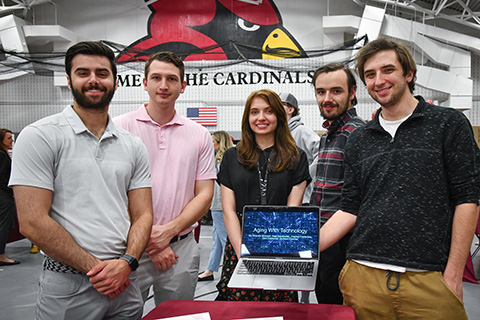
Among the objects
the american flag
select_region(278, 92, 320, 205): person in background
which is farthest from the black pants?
the american flag

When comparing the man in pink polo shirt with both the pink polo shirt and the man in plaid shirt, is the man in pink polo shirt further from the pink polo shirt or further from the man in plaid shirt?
the man in plaid shirt

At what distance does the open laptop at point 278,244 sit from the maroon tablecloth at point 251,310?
0.10 metres

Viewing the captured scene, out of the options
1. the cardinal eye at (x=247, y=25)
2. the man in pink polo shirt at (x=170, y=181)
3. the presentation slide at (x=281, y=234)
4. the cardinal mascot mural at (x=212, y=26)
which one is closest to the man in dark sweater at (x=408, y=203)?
the presentation slide at (x=281, y=234)

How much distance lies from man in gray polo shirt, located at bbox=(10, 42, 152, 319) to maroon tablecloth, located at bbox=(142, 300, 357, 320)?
265mm

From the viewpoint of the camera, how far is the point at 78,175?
1462 millimetres

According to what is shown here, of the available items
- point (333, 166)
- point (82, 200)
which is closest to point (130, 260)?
point (82, 200)

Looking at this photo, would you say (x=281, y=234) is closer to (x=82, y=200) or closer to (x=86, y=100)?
(x=82, y=200)

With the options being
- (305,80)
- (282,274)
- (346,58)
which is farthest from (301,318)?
(305,80)

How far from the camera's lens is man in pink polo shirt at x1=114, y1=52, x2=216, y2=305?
1.91 meters

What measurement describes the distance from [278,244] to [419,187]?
2.04ft

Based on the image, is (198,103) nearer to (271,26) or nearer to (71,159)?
(271,26)

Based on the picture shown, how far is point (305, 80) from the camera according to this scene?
1041 centimetres

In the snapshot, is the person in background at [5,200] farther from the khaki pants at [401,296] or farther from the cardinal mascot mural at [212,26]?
the cardinal mascot mural at [212,26]

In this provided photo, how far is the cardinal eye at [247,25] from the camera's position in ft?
35.7
